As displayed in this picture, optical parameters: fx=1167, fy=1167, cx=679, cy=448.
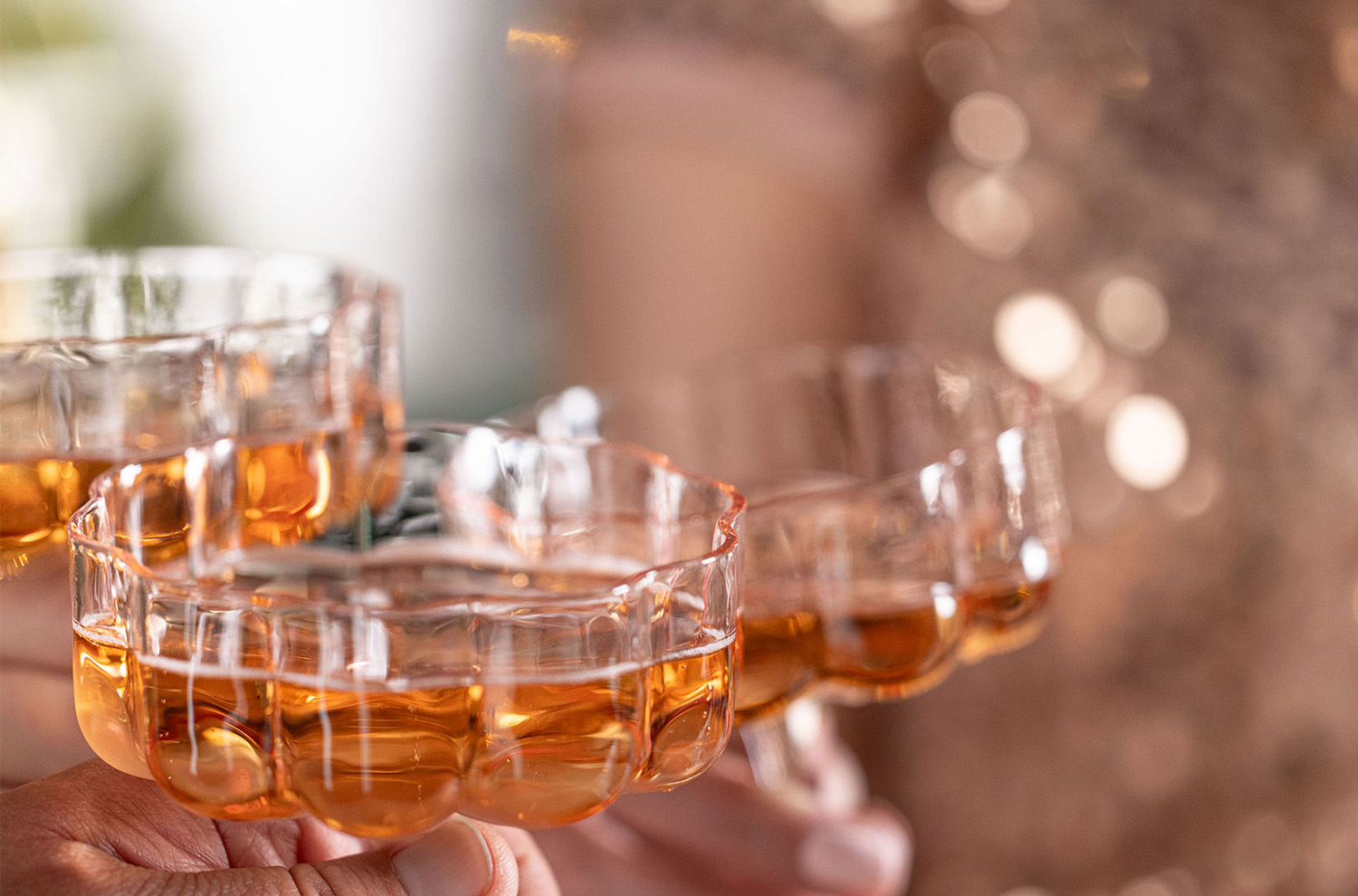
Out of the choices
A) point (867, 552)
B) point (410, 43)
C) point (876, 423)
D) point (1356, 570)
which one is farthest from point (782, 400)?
point (410, 43)

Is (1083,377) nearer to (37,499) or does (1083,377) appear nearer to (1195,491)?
(1195,491)

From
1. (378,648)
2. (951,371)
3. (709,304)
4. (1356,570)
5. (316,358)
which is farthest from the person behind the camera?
(709,304)

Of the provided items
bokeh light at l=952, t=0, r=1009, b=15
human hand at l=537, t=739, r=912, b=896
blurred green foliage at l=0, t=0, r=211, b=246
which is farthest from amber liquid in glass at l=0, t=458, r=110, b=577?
blurred green foliage at l=0, t=0, r=211, b=246

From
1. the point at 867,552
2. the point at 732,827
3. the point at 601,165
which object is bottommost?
the point at 732,827

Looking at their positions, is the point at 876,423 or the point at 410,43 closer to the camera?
the point at 876,423

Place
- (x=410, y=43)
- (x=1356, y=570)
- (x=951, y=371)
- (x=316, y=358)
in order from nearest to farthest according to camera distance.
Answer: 1. (x=316, y=358)
2. (x=951, y=371)
3. (x=1356, y=570)
4. (x=410, y=43)

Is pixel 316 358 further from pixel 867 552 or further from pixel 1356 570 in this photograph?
pixel 1356 570

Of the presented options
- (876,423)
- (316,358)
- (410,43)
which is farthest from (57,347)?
(410,43)

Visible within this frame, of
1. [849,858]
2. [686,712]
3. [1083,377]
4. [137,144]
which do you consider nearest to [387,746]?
[686,712]

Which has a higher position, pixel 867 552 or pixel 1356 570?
pixel 867 552
